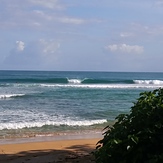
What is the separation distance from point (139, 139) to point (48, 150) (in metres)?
5.08

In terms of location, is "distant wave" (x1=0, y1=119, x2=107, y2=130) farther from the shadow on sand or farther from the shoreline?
the shadow on sand

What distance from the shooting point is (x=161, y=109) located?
382 cm

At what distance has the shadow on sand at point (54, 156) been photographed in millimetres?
7039

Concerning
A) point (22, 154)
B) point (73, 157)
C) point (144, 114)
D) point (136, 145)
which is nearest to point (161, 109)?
point (144, 114)

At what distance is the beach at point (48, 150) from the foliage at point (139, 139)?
2.73 meters

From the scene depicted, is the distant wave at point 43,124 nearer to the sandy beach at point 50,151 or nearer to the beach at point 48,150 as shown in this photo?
the beach at point 48,150

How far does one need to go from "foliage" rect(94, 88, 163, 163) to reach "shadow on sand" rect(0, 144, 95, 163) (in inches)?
110

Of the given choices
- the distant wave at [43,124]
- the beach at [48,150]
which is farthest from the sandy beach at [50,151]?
the distant wave at [43,124]

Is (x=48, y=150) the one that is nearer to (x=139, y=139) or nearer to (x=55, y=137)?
(x=55, y=137)

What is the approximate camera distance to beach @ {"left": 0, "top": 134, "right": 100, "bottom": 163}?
7.20 m

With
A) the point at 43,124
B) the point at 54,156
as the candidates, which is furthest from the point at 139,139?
the point at 43,124

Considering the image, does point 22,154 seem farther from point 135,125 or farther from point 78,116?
point 78,116

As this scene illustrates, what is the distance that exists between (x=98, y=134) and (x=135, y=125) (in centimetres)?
710

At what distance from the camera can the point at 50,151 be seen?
8281 millimetres
